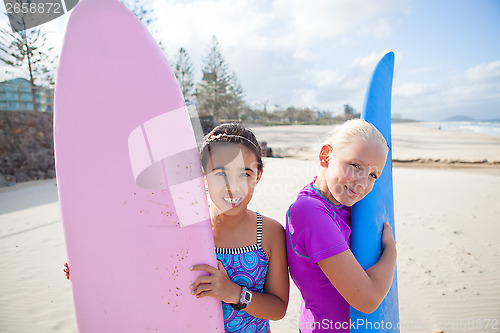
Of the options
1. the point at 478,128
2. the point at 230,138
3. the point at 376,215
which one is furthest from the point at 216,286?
the point at 478,128

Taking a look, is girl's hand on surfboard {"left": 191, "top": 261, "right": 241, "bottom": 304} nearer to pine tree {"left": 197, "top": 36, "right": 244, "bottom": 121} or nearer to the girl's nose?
the girl's nose

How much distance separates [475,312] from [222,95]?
1450 inches

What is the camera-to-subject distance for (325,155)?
1243mm

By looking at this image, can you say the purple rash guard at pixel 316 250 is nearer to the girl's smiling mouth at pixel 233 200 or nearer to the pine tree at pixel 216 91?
the girl's smiling mouth at pixel 233 200

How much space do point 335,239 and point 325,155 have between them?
41 centimetres

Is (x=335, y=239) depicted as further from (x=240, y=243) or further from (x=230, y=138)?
(x=230, y=138)

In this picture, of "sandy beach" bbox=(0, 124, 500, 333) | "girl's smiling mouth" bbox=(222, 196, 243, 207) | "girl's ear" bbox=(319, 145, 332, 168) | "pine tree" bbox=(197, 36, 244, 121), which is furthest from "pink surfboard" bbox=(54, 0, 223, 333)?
"pine tree" bbox=(197, 36, 244, 121)

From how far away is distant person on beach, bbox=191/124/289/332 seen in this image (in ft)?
3.57

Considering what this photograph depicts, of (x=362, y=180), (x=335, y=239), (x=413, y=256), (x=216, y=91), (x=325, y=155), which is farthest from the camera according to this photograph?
(x=216, y=91)

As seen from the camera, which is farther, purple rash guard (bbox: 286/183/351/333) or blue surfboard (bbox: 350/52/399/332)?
blue surfboard (bbox: 350/52/399/332)

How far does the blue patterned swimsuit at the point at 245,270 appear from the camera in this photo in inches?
44.4

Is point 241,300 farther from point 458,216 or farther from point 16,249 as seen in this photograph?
point 458,216

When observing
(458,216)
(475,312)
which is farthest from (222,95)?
(475,312)

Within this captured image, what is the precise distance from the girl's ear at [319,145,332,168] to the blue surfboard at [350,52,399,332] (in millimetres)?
272
